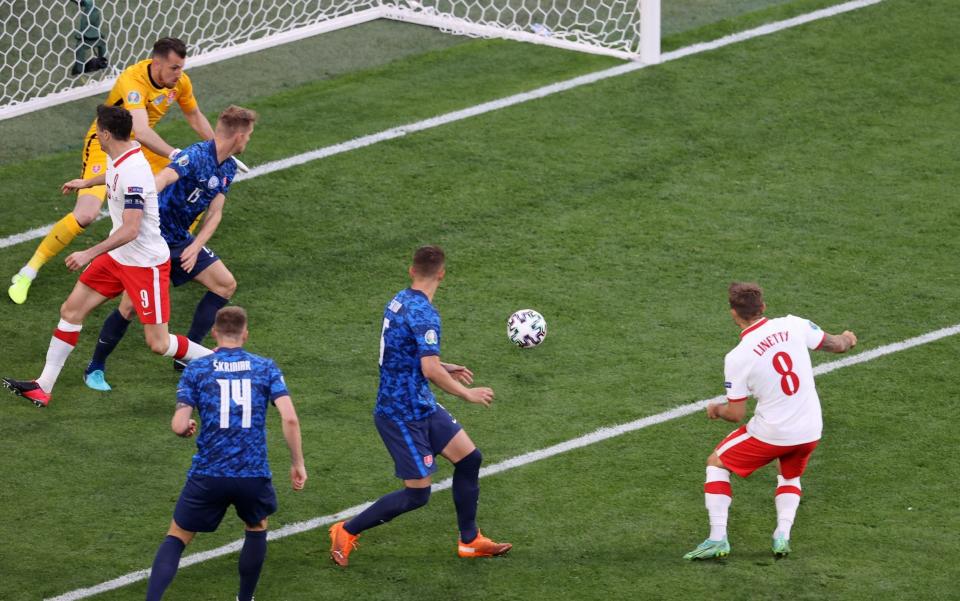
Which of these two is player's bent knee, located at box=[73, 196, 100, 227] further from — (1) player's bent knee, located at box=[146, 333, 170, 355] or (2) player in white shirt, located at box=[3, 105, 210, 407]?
(1) player's bent knee, located at box=[146, 333, 170, 355]

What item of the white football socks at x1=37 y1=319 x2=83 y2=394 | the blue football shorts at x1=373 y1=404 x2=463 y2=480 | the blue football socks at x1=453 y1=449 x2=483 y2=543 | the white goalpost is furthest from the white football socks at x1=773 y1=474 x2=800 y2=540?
the white goalpost

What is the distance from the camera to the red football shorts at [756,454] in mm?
8344

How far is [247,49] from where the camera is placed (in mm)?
15289

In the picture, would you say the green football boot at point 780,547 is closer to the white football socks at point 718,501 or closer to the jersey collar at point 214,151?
the white football socks at point 718,501

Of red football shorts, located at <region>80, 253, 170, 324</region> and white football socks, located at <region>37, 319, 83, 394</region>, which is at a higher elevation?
red football shorts, located at <region>80, 253, 170, 324</region>

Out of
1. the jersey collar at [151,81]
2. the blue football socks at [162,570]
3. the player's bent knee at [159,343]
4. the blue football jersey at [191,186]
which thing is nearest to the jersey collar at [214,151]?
the blue football jersey at [191,186]

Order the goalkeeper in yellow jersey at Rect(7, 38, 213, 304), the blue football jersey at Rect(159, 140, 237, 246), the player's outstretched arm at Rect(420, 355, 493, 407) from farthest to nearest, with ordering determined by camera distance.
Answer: the goalkeeper in yellow jersey at Rect(7, 38, 213, 304), the blue football jersey at Rect(159, 140, 237, 246), the player's outstretched arm at Rect(420, 355, 493, 407)

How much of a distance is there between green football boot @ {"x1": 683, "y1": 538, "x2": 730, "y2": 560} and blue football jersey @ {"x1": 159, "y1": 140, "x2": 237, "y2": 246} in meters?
3.98

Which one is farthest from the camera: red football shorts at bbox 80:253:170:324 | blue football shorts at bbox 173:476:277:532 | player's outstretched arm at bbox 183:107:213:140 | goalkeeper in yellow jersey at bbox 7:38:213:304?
player's outstretched arm at bbox 183:107:213:140

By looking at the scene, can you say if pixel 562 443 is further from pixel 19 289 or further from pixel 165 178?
pixel 19 289

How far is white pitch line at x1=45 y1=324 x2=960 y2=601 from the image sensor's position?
8.27 metres

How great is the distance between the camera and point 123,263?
32.3 feet

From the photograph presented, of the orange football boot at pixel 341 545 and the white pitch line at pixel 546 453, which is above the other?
the orange football boot at pixel 341 545

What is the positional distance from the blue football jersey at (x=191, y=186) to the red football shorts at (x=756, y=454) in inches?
150
